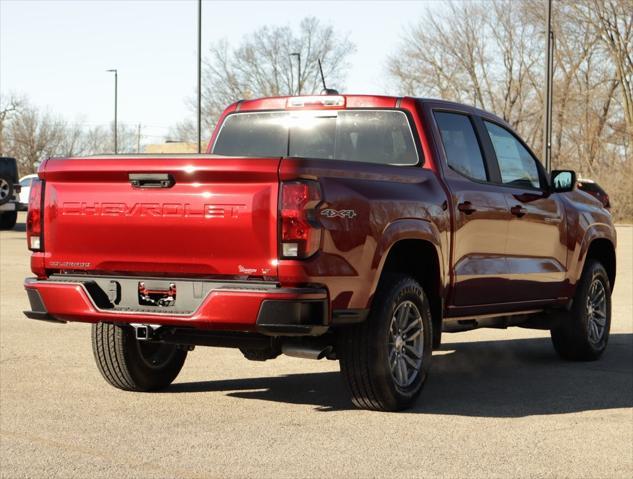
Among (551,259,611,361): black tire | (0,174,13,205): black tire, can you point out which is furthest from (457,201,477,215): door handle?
(0,174,13,205): black tire

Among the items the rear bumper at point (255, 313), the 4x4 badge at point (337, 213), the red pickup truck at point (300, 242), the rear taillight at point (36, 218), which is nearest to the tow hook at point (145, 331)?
the red pickup truck at point (300, 242)

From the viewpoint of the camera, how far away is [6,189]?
1203 inches

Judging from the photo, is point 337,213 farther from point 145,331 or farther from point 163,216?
point 145,331

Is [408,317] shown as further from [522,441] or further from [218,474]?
[218,474]

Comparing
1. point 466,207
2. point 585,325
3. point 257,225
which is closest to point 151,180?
point 257,225

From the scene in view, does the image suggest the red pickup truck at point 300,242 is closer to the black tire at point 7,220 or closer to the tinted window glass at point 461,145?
the tinted window glass at point 461,145

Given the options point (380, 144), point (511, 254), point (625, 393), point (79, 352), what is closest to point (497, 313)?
Result: point (511, 254)

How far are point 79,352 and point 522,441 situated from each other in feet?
15.1

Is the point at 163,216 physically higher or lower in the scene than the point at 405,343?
higher

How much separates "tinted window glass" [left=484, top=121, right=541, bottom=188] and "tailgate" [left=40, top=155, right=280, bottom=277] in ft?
9.44

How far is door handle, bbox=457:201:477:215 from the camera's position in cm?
801

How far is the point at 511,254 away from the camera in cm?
877

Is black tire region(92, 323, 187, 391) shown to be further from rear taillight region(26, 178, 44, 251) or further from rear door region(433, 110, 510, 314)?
rear door region(433, 110, 510, 314)

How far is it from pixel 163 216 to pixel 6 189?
2479 centimetres
